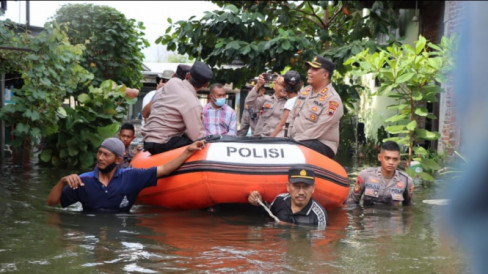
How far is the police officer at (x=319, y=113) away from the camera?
6.97 metres

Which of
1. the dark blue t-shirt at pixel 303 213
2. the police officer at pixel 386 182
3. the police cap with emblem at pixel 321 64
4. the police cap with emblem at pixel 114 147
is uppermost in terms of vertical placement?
the police cap with emblem at pixel 321 64

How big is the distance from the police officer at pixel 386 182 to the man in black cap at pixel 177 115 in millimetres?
1855

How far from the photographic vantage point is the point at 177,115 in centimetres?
689

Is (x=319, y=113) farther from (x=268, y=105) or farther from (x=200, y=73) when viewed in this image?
(x=268, y=105)

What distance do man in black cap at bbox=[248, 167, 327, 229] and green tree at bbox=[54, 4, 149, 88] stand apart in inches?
371

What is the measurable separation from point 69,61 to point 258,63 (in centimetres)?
408

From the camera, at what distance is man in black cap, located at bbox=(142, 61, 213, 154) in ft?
22.3

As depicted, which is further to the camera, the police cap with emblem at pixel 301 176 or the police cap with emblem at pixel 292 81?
the police cap with emblem at pixel 292 81

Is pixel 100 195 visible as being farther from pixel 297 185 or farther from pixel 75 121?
pixel 75 121

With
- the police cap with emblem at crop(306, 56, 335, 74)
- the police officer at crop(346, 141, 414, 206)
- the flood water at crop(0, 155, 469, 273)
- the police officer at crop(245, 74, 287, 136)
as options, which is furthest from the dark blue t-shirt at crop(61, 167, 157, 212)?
the police officer at crop(245, 74, 287, 136)

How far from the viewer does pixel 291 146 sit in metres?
6.57

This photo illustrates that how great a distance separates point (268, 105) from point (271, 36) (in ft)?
15.8

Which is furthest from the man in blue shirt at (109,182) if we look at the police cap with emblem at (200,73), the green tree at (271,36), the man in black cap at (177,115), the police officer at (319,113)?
the green tree at (271,36)

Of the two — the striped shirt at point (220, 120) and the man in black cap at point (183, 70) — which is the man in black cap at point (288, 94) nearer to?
the striped shirt at point (220, 120)
